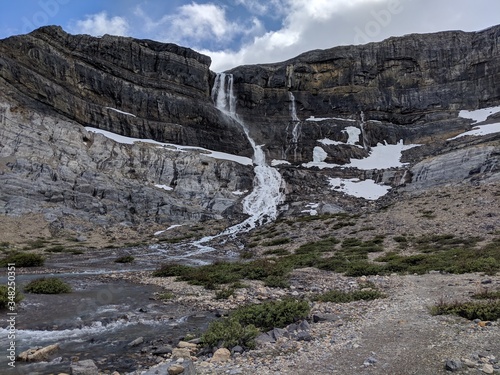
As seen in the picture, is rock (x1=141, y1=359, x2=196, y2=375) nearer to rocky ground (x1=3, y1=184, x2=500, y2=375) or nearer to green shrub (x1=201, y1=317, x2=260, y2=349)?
rocky ground (x1=3, y1=184, x2=500, y2=375)

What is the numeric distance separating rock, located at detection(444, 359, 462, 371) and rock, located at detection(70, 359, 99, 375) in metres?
7.05

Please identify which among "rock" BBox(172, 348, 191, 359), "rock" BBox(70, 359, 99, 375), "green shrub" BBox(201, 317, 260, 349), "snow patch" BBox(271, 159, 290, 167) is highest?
"snow patch" BBox(271, 159, 290, 167)

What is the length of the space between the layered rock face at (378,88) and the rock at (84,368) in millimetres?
85790

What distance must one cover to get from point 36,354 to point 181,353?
3544 mm

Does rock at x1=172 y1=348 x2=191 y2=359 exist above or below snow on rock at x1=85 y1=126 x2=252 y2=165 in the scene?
below

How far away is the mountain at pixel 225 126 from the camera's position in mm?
59781

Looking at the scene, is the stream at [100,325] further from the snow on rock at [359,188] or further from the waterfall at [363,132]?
the waterfall at [363,132]

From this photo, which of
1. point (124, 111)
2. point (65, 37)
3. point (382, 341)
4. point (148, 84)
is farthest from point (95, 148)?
point (382, 341)

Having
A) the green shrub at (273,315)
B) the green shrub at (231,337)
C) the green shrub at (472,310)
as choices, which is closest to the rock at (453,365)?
the green shrub at (472,310)

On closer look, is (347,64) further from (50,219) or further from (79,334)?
(79,334)

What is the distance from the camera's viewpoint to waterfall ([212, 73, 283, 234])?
61.7 meters

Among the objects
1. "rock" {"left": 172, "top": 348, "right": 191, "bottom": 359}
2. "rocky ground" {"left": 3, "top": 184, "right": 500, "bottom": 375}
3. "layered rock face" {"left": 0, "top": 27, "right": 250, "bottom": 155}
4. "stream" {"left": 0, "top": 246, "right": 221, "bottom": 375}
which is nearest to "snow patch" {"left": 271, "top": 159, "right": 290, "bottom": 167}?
"layered rock face" {"left": 0, "top": 27, "right": 250, "bottom": 155}

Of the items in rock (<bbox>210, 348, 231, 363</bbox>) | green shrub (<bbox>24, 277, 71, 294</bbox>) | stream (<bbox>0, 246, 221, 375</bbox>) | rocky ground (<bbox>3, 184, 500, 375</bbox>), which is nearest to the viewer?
rocky ground (<bbox>3, 184, 500, 375</bbox>)

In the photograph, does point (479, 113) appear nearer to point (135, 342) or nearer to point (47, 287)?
point (47, 287)
